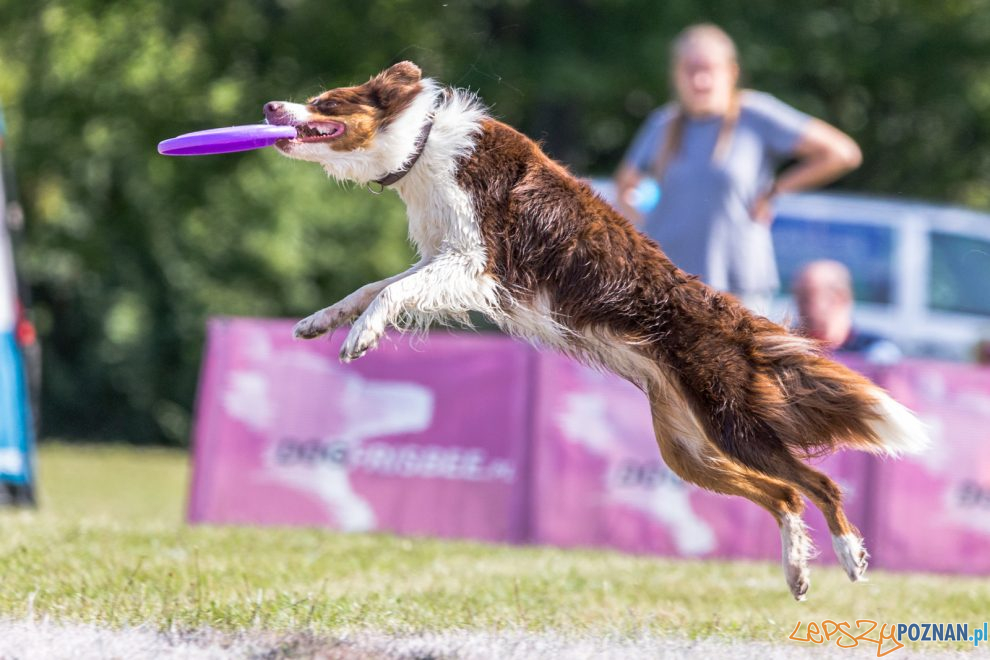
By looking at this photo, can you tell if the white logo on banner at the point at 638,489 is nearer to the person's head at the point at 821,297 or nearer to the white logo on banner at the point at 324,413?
the white logo on banner at the point at 324,413

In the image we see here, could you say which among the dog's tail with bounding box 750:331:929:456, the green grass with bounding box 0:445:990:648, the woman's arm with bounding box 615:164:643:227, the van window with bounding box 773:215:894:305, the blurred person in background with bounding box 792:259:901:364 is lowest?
the green grass with bounding box 0:445:990:648

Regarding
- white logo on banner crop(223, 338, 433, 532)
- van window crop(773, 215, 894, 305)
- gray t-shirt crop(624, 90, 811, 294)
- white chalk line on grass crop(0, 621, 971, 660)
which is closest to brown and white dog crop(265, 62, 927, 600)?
white chalk line on grass crop(0, 621, 971, 660)

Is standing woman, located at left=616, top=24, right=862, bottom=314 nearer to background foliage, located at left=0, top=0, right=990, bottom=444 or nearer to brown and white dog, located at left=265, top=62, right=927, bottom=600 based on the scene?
brown and white dog, located at left=265, top=62, right=927, bottom=600

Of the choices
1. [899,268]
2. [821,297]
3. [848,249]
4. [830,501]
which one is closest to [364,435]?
[821,297]

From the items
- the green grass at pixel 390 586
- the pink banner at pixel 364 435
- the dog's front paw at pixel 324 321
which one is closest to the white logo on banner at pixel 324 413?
the pink banner at pixel 364 435

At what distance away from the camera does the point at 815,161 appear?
580cm

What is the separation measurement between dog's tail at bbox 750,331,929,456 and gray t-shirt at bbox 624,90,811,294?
1433mm

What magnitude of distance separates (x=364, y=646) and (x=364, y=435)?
3.72 m

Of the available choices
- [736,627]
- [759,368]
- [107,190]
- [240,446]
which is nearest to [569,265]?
[759,368]

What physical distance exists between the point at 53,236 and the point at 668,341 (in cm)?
1309

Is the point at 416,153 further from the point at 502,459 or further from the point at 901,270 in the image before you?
the point at 901,270

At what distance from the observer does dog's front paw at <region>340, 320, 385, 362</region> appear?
13.4ft

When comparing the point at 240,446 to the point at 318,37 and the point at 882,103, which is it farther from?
the point at 882,103

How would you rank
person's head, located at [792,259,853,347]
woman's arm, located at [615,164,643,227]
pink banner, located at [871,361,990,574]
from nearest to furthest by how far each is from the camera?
1. woman's arm, located at [615,164,643,227]
2. person's head, located at [792,259,853,347]
3. pink banner, located at [871,361,990,574]
